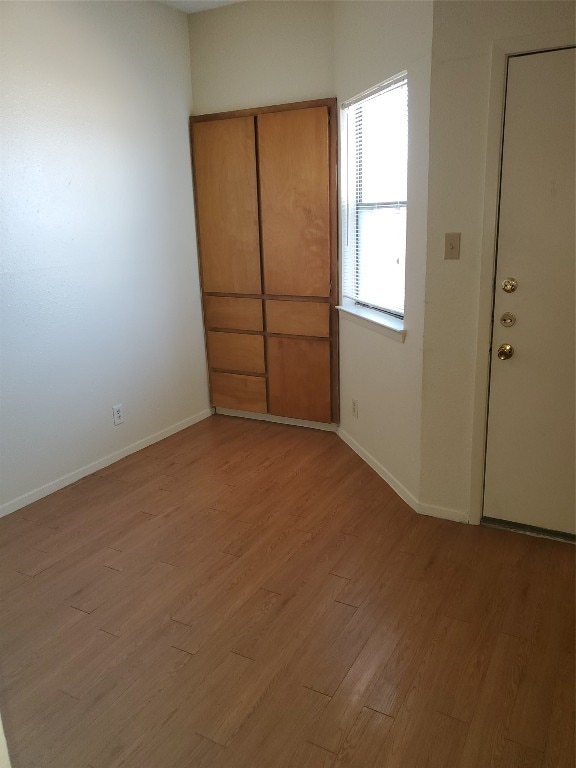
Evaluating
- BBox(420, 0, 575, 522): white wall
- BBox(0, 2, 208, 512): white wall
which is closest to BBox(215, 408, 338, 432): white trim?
BBox(0, 2, 208, 512): white wall

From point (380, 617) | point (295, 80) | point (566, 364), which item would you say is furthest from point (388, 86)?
point (380, 617)

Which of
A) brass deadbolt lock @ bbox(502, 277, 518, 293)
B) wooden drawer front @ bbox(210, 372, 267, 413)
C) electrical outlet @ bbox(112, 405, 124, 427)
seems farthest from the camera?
wooden drawer front @ bbox(210, 372, 267, 413)

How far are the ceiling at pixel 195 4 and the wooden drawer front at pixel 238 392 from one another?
2.39 meters

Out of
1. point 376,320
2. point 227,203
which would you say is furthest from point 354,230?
point 227,203

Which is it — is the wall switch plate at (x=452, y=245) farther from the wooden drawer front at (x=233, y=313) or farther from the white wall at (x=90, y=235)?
the white wall at (x=90, y=235)

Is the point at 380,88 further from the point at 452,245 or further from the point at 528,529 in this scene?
the point at 528,529

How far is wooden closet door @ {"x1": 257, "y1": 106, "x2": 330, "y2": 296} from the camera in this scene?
3.48 m

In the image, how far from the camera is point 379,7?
273 cm

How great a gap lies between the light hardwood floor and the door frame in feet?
1.11

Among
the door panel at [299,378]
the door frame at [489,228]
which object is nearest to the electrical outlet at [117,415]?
the door panel at [299,378]

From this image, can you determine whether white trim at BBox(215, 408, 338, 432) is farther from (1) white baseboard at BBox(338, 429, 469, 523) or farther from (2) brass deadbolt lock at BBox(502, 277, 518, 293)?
(2) brass deadbolt lock at BBox(502, 277, 518, 293)

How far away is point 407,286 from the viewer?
279cm

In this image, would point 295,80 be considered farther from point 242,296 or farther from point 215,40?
point 242,296

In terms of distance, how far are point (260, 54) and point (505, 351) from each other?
2437 millimetres
